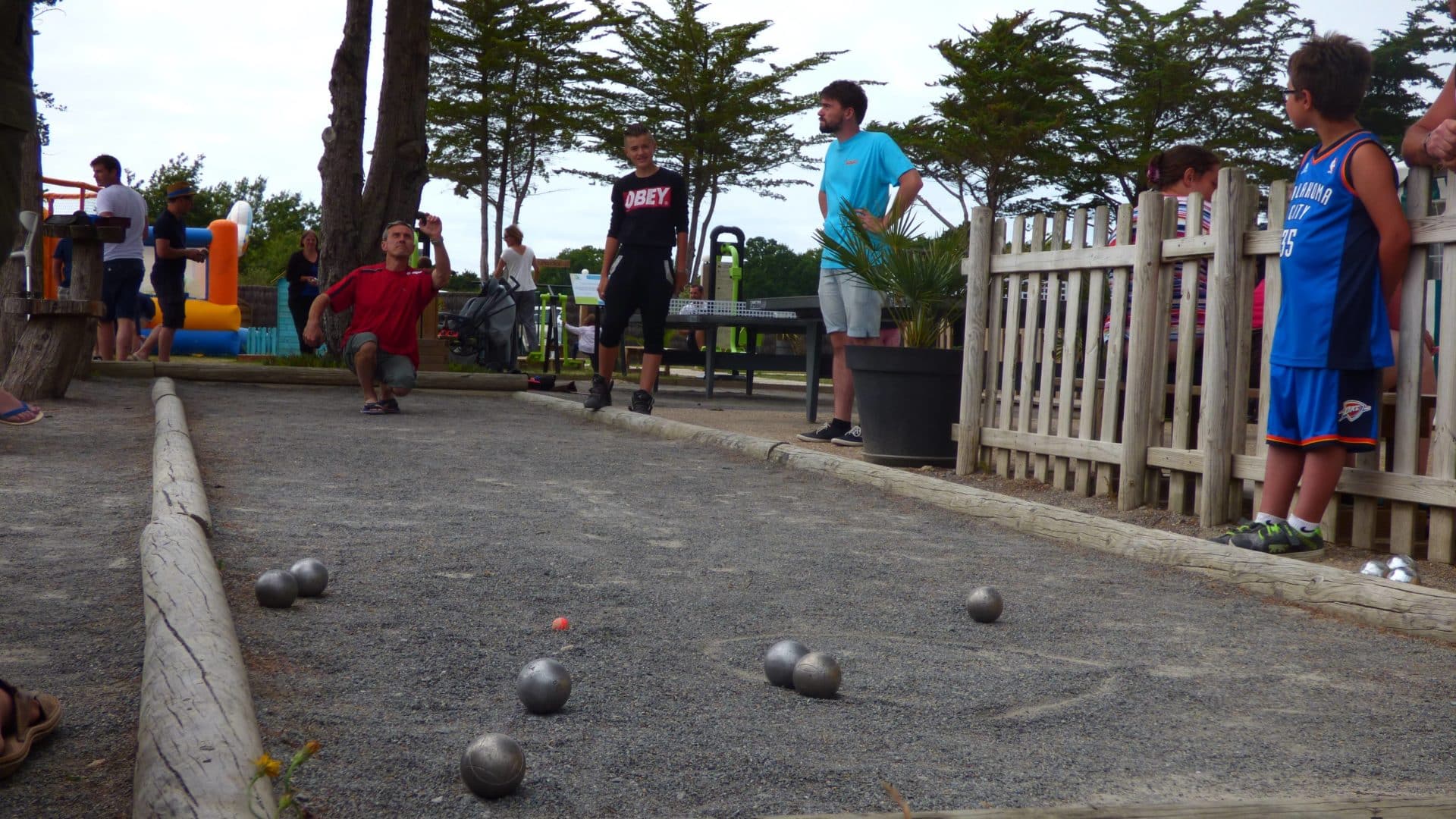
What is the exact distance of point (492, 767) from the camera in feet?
A: 6.19

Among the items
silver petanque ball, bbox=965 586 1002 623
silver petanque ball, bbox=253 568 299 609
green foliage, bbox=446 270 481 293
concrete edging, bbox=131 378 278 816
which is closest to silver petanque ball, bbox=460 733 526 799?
concrete edging, bbox=131 378 278 816

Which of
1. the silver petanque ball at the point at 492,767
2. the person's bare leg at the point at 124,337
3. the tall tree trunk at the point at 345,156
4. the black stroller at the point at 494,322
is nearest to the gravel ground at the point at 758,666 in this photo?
the silver petanque ball at the point at 492,767

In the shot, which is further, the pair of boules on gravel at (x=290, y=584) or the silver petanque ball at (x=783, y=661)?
the pair of boules on gravel at (x=290, y=584)

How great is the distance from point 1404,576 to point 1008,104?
111 feet

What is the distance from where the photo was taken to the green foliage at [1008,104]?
36250 mm

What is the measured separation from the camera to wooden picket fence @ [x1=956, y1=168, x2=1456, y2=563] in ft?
14.0

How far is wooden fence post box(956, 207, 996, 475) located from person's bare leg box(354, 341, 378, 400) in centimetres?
489

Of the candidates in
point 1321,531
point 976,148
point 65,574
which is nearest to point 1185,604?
point 1321,531

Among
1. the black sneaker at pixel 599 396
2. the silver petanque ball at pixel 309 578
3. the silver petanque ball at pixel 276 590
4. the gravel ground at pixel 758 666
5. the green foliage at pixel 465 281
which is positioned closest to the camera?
the gravel ground at pixel 758 666

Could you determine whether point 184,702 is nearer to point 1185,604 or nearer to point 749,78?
point 1185,604

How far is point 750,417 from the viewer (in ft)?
34.8

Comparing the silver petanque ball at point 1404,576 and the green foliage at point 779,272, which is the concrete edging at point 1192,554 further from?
the green foliage at point 779,272

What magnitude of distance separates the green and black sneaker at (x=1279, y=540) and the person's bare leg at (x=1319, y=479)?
68 mm

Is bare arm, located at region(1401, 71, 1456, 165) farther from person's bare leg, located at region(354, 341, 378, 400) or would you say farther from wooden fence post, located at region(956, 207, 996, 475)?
person's bare leg, located at region(354, 341, 378, 400)
